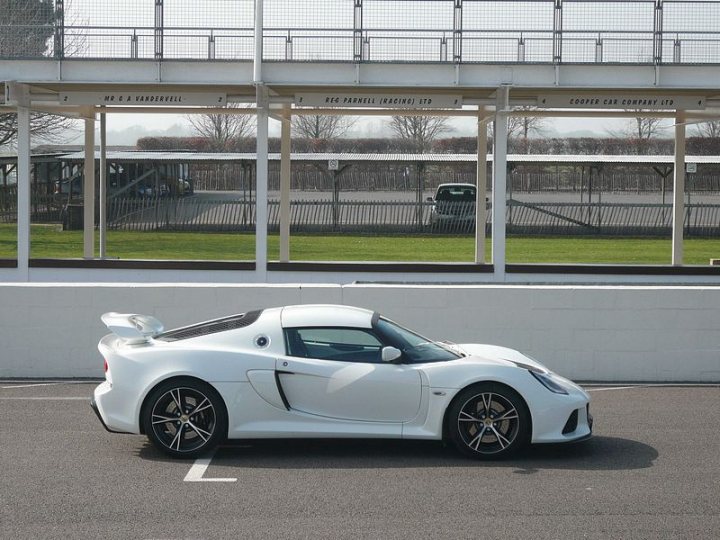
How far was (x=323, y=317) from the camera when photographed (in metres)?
8.77

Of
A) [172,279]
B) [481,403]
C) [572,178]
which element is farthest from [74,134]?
[481,403]

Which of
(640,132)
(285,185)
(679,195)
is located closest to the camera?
A: (679,195)

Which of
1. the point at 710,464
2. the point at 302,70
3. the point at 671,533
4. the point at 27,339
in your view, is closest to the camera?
the point at 671,533

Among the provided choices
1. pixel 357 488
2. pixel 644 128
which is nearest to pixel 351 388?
pixel 357 488

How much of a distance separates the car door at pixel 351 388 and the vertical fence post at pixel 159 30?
39.6ft

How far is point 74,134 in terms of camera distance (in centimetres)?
8225

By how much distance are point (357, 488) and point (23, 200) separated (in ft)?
46.4

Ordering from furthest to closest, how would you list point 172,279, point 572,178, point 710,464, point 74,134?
1. point 74,134
2. point 572,178
3. point 172,279
4. point 710,464

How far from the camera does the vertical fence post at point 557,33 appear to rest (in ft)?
63.5

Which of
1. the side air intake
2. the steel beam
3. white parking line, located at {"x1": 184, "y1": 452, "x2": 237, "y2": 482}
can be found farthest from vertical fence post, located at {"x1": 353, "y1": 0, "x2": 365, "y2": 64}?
white parking line, located at {"x1": 184, "y1": 452, "x2": 237, "y2": 482}

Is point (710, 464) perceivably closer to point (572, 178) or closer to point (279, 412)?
point (279, 412)

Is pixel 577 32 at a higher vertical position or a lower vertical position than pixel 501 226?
higher

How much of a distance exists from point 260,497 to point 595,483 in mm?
2410

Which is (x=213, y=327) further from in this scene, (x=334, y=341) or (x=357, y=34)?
(x=357, y=34)
